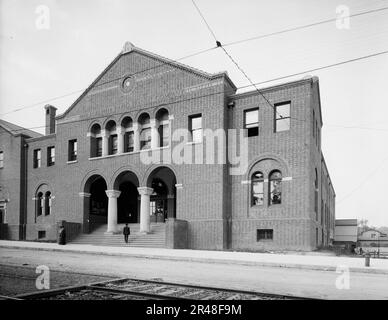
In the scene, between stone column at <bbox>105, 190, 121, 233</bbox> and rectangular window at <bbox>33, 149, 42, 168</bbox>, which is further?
rectangular window at <bbox>33, 149, 42, 168</bbox>

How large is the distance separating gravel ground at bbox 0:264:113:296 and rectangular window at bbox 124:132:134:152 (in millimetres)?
14368

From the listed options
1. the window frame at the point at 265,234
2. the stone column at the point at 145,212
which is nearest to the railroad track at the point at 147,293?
the window frame at the point at 265,234

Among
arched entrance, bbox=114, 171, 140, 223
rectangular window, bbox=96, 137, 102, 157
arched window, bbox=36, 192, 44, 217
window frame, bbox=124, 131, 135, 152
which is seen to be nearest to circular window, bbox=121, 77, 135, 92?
window frame, bbox=124, 131, 135, 152

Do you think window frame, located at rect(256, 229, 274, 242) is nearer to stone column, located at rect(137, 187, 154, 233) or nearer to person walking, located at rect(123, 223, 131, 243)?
stone column, located at rect(137, 187, 154, 233)

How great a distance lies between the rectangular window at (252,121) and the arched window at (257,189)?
2366 millimetres

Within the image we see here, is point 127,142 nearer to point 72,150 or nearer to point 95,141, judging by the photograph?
point 95,141

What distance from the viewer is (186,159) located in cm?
2358

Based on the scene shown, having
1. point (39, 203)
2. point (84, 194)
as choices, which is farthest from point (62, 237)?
point (39, 203)

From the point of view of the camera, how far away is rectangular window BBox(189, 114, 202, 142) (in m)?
23.7

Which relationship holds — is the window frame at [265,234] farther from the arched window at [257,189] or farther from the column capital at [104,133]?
the column capital at [104,133]

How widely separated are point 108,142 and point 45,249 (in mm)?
8509

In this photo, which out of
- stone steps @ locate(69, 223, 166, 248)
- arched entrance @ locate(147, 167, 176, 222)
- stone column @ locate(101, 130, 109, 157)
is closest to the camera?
stone steps @ locate(69, 223, 166, 248)

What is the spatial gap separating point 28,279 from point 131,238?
13.7 meters
